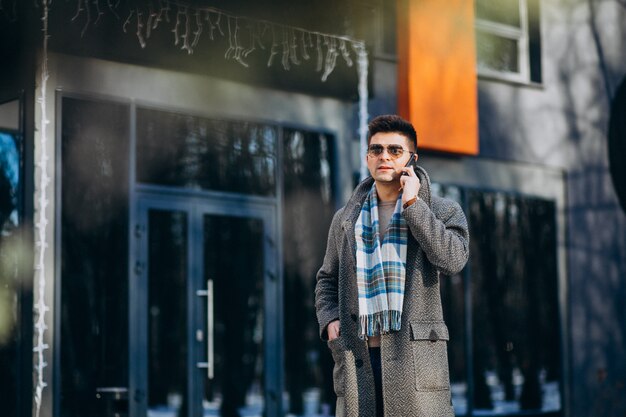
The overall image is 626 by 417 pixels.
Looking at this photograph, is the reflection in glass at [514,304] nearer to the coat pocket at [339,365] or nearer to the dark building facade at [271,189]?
the dark building facade at [271,189]

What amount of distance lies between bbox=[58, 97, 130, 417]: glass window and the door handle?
0.93 metres

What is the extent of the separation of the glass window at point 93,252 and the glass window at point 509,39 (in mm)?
5238

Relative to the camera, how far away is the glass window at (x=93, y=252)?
9156 mm

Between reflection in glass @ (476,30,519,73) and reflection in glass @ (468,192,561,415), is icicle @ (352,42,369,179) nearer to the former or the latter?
reflection in glass @ (468,192,561,415)

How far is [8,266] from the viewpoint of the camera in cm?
902

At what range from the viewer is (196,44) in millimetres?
10320

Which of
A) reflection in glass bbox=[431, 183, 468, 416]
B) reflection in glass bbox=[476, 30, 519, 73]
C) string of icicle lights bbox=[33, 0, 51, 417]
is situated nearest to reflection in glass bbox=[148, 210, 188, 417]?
string of icicle lights bbox=[33, 0, 51, 417]

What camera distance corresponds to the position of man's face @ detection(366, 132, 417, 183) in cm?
479

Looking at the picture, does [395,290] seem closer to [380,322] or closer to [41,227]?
[380,322]

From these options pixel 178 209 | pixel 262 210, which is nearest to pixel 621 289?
pixel 262 210

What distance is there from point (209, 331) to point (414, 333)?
587 centimetres

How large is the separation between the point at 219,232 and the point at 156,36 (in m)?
1.86

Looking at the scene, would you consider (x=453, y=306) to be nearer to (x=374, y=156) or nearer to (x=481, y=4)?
(x=481, y=4)

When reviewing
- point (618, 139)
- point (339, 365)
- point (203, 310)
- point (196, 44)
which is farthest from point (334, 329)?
point (618, 139)
